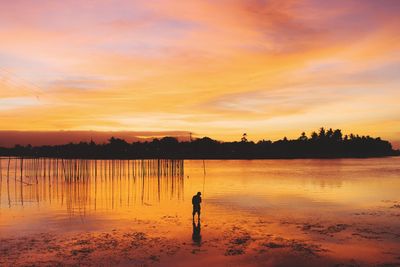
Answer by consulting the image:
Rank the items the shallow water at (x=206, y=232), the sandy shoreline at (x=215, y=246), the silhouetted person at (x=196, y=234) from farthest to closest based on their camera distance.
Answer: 1. the silhouetted person at (x=196, y=234)
2. the shallow water at (x=206, y=232)
3. the sandy shoreline at (x=215, y=246)

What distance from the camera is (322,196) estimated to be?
154 feet

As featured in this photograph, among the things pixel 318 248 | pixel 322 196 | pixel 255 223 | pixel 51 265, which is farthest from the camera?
pixel 322 196

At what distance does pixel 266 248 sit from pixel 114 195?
31602 millimetres

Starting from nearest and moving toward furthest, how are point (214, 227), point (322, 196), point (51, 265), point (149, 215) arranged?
point (51, 265), point (214, 227), point (149, 215), point (322, 196)

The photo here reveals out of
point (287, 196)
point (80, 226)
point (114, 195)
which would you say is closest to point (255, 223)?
point (80, 226)

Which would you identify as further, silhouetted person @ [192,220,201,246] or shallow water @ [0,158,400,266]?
silhouetted person @ [192,220,201,246]

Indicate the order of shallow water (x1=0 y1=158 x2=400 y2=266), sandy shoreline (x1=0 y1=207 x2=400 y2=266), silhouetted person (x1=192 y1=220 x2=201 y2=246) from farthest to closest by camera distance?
silhouetted person (x1=192 y1=220 x2=201 y2=246)
shallow water (x1=0 y1=158 x2=400 y2=266)
sandy shoreline (x1=0 y1=207 x2=400 y2=266)

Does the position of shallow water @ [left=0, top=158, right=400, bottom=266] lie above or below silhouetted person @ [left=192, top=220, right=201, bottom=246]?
below

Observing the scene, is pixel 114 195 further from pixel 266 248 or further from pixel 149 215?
pixel 266 248

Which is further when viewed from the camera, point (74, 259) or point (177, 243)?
point (177, 243)

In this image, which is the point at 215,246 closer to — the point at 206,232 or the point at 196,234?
the point at 196,234

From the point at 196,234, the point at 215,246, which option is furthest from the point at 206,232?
the point at 215,246

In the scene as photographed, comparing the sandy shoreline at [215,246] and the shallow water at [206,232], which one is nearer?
the sandy shoreline at [215,246]

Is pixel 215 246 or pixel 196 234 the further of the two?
pixel 196 234
